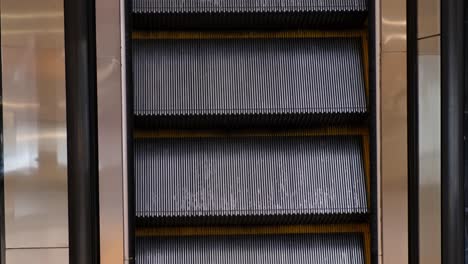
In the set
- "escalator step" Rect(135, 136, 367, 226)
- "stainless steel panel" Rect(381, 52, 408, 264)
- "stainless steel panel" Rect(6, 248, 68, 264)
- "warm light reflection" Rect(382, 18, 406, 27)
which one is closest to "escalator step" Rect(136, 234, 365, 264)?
"escalator step" Rect(135, 136, 367, 226)

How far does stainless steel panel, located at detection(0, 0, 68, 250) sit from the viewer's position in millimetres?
3289

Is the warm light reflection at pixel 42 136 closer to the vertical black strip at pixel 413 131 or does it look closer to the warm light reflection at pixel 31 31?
the warm light reflection at pixel 31 31

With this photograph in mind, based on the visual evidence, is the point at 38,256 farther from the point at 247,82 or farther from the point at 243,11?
the point at 243,11

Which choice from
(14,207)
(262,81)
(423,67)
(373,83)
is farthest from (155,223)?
(423,67)

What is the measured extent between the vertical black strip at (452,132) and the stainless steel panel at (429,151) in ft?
0.14

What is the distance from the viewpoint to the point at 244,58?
12.3 ft

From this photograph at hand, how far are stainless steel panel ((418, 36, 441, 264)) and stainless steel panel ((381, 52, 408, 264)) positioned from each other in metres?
0.11

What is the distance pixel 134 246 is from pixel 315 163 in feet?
3.98

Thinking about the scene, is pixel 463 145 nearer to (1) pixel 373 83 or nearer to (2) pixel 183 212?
(1) pixel 373 83

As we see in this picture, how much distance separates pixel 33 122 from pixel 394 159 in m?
2.05

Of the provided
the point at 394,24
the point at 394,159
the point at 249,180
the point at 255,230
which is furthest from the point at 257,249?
the point at 394,24

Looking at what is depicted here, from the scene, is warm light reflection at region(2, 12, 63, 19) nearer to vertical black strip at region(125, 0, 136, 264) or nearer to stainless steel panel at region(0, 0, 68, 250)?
stainless steel panel at region(0, 0, 68, 250)

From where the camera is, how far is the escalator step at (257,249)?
370 centimetres

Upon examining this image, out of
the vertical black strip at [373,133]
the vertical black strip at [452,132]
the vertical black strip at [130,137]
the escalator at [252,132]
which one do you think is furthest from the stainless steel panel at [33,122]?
the vertical black strip at [452,132]
